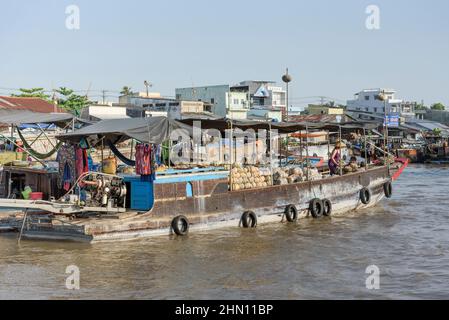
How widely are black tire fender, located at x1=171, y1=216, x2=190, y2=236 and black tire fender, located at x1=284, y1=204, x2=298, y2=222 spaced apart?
3009 millimetres

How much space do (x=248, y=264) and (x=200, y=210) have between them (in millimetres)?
2676

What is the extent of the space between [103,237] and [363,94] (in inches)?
2237

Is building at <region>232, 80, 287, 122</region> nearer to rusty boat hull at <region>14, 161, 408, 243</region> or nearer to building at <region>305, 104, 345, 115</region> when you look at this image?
building at <region>305, 104, 345, 115</region>

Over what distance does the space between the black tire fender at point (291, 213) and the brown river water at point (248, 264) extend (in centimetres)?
27

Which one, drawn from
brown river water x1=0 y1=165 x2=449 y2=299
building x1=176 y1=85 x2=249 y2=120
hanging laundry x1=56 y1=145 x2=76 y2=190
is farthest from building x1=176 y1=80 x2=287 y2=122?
brown river water x1=0 y1=165 x2=449 y2=299

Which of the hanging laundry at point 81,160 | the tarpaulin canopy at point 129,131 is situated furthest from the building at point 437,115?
the hanging laundry at point 81,160

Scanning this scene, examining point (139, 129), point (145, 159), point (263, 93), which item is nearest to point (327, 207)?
point (145, 159)

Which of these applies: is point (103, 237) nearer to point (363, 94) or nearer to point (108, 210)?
point (108, 210)

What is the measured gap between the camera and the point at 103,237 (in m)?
11.0

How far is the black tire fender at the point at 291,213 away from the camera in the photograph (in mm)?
14078

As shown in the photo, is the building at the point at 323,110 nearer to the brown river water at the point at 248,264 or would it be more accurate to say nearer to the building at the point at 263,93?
the building at the point at 263,93

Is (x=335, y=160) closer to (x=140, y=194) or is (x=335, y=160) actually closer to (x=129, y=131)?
(x=140, y=194)

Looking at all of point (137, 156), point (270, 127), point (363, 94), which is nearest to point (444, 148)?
point (363, 94)

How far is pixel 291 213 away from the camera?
556 inches
